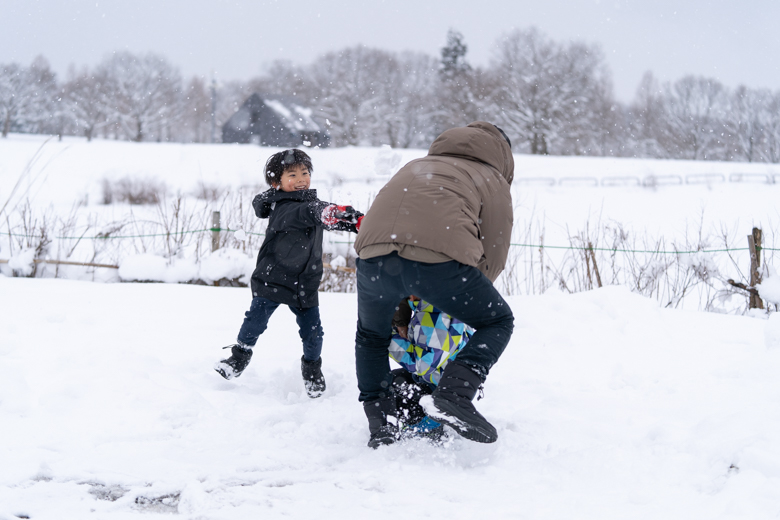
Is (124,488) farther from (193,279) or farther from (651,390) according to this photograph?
(193,279)

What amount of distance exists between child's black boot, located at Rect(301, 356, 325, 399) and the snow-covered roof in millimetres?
34357

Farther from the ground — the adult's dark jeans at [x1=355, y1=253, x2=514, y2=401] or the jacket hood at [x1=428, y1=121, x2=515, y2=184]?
the jacket hood at [x1=428, y1=121, x2=515, y2=184]

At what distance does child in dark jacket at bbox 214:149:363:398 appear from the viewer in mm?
2885

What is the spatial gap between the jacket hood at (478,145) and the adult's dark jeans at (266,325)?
1.16 m

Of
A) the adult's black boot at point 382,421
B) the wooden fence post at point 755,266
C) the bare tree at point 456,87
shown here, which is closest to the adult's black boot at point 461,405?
the adult's black boot at point 382,421

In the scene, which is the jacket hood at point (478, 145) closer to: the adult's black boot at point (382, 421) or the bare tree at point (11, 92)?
the adult's black boot at point (382, 421)

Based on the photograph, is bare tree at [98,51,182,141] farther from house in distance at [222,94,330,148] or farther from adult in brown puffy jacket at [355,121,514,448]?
adult in brown puffy jacket at [355,121,514,448]

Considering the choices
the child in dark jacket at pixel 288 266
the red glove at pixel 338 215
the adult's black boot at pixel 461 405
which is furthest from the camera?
the child in dark jacket at pixel 288 266

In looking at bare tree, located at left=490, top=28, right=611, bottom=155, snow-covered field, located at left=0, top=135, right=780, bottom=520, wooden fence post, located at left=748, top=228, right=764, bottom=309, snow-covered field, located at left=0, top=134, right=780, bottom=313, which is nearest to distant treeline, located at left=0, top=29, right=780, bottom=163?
bare tree, located at left=490, top=28, right=611, bottom=155

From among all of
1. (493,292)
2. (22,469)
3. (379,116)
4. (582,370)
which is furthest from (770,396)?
(379,116)

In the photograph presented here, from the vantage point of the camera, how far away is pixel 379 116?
36.7 m

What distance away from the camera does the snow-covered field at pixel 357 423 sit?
1.81m

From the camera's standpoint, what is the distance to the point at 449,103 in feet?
124

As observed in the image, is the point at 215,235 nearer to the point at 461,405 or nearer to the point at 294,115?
the point at 461,405
